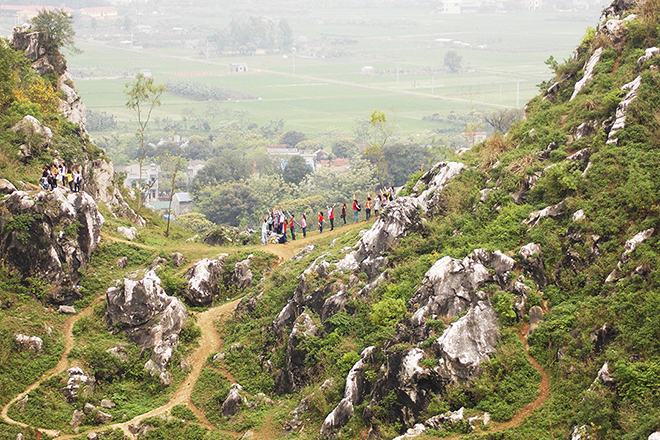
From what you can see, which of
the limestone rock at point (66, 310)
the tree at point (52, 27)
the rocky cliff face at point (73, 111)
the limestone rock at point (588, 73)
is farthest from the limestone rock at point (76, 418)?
the tree at point (52, 27)

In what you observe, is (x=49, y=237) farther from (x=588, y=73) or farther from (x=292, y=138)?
(x=292, y=138)

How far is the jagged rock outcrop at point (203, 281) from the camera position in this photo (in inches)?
978

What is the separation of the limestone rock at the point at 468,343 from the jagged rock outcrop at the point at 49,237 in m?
14.5

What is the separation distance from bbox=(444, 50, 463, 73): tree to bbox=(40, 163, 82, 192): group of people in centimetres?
15044

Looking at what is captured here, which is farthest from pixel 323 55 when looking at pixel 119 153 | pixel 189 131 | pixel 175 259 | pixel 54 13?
pixel 175 259

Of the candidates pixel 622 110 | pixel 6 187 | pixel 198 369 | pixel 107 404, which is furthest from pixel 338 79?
pixel 107 404

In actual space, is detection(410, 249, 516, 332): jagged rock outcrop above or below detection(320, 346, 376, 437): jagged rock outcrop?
above

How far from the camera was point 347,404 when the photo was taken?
54.4 ft

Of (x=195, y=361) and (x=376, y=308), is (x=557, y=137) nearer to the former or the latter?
(x=376, y=308)

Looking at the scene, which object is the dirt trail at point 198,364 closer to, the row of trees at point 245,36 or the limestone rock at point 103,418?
the limestone rock at point 103,418

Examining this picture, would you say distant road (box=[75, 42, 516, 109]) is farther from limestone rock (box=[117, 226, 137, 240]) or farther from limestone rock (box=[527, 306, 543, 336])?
limestone rock (box=[527, 306, 543, 336])

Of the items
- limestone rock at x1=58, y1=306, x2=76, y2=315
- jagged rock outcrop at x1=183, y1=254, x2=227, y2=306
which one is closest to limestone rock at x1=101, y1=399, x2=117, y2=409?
limestone rock at x1=58, y1=306, x2=76, y2=315

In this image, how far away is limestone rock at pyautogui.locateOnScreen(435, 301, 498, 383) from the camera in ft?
49.8

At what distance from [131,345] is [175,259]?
570 centimetres
